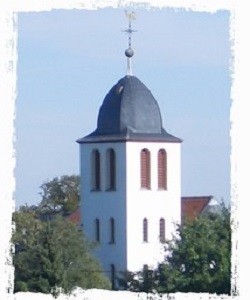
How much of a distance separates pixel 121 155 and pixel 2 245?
2937 cm

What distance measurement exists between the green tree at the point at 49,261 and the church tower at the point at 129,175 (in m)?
14.4

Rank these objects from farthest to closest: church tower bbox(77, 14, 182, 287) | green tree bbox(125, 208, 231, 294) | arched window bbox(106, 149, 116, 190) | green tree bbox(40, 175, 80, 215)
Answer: arched window bbox(106, 149, 116, 190) → church tower bbox(77, 14, 182, 287) → green tree bbox(40, 175, 80, 215) → green tree bbox(125, 208, 231, 294)

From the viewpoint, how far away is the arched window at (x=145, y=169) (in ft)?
104

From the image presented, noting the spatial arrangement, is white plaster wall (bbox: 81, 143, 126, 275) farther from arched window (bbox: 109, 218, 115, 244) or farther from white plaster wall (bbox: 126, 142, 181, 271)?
white plaster wall (bbox: 126, 142, 181, 271)

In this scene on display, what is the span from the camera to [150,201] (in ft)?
105

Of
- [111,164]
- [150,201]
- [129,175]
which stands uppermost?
[111,164]

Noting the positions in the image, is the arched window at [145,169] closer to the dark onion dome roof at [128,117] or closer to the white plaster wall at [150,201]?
the white plaster wall at [150,201]

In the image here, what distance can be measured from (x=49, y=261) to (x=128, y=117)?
24975mm

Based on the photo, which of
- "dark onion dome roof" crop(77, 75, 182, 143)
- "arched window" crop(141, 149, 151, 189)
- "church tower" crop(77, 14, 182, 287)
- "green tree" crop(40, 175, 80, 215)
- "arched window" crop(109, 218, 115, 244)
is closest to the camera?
"green tree" crop(40, 175, 80, 215)

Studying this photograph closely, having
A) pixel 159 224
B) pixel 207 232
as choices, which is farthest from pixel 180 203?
pixel 207 232

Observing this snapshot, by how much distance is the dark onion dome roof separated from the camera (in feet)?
103

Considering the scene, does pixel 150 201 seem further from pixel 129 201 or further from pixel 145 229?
pixel 145 229

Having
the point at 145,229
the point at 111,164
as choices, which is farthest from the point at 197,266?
the point at 111,164

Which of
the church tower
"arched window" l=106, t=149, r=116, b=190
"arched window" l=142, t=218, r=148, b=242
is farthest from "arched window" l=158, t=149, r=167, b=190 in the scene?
"arched window" l=106, t=149, r=116, b=190
